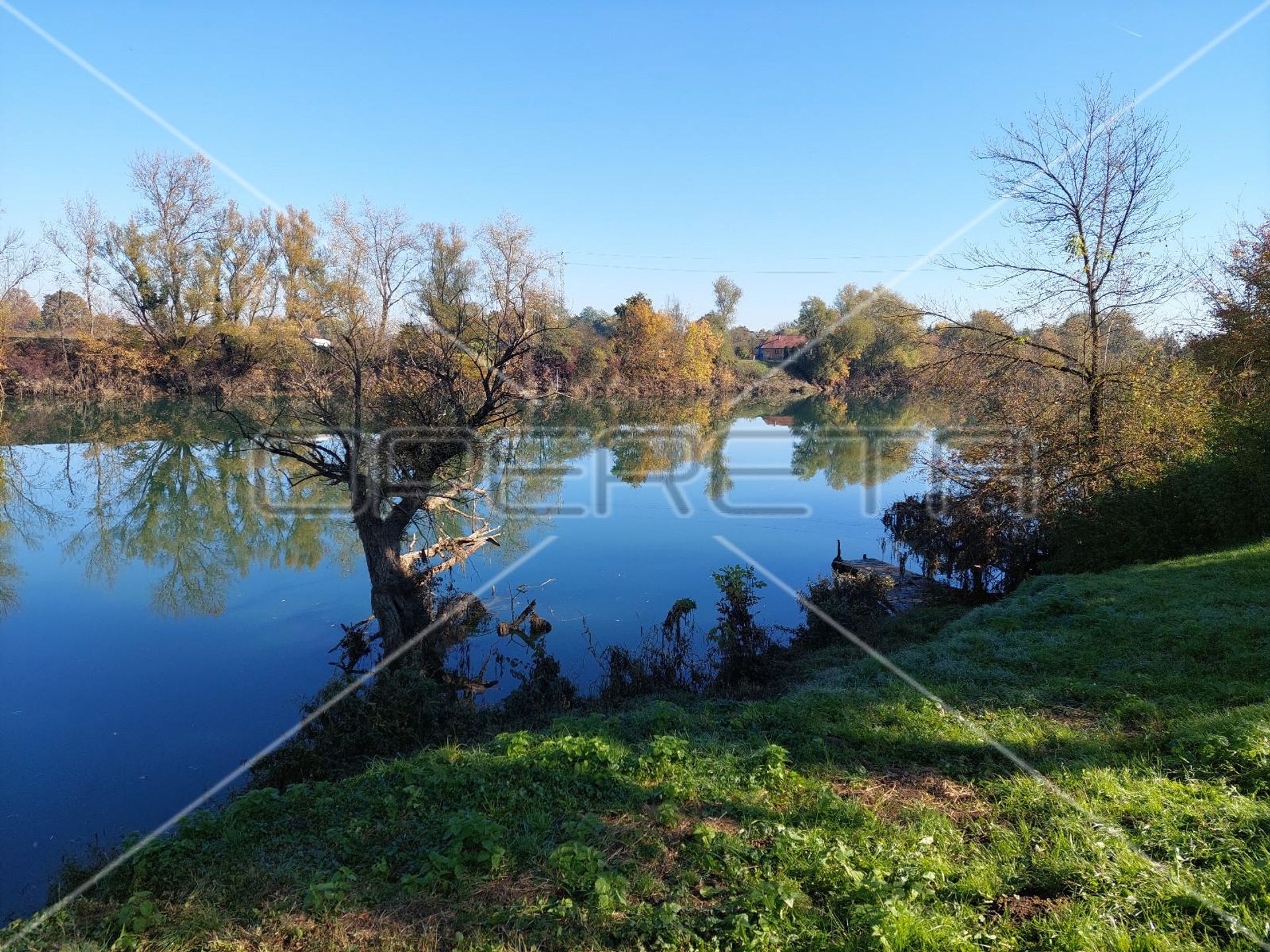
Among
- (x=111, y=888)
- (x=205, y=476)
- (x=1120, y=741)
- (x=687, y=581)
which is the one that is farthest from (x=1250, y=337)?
(x=205, y=476)

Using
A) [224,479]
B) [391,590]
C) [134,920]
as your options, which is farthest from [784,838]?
[224,479]

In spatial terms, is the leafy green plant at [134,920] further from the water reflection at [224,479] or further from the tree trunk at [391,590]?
the water reflection at [224,479]

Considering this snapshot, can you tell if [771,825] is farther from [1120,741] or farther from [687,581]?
[687,581]

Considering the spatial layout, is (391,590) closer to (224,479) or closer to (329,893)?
(329,893)

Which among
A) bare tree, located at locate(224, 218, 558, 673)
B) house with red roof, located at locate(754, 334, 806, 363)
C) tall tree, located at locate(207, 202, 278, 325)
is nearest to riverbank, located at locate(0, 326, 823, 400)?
tall tree, located at locate(207, 202, 278, 325)

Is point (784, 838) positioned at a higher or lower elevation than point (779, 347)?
lower

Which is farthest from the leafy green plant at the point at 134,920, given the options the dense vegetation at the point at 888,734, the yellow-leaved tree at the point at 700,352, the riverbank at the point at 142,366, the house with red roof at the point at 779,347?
the house with red roof at the point at 779,347

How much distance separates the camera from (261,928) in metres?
3.24

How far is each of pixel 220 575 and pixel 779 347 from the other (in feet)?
265

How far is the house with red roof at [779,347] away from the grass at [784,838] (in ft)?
242

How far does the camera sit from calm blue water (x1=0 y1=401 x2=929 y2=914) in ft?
21.6

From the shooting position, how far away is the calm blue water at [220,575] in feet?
21.6

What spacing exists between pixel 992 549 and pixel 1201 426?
12.4 feet

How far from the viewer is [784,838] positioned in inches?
146
